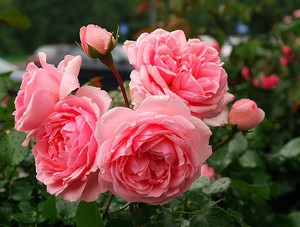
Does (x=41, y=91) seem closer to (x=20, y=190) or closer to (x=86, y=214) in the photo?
(x=86, y=214)

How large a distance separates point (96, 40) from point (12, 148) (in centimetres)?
30

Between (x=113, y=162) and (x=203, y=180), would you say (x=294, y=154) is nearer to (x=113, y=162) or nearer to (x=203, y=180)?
(x=203, y=180)

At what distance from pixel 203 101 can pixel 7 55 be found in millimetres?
22804

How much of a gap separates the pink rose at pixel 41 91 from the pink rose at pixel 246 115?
0.90 ft

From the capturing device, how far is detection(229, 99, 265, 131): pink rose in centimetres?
84

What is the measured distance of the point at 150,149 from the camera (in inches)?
24.3

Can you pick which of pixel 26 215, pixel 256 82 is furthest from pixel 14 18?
pixel 256 82

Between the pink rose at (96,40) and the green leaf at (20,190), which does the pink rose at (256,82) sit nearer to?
the green leaf at (20,190)

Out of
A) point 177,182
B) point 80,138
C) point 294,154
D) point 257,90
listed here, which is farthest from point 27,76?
point 257,90

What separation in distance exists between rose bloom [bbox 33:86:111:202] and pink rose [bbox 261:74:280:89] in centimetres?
173

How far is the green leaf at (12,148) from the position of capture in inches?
36.3

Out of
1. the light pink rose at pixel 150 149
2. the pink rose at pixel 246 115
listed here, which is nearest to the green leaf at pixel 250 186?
the pink rose at pixel 246 115

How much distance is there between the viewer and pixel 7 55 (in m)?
22.7

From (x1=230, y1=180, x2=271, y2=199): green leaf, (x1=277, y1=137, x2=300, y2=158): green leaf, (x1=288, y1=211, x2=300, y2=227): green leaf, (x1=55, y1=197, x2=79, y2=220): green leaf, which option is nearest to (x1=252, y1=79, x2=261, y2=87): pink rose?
(x1=277, y1=137, x2=300, y2=158): green leaf
